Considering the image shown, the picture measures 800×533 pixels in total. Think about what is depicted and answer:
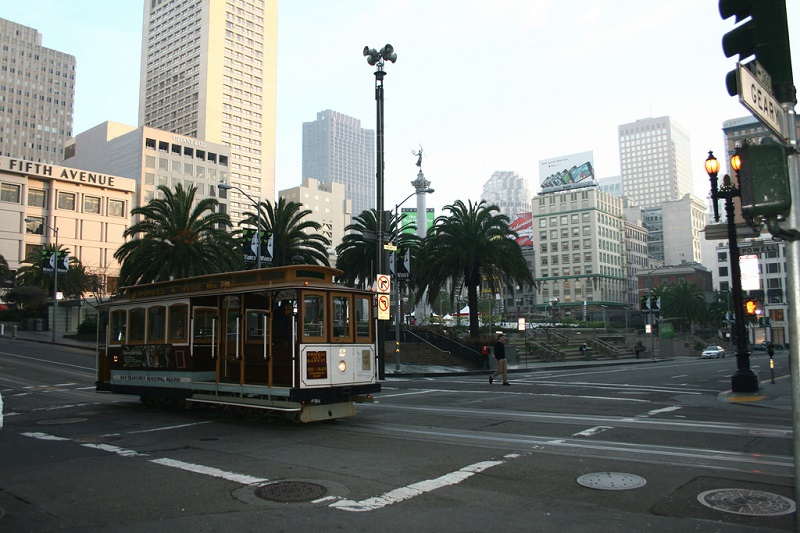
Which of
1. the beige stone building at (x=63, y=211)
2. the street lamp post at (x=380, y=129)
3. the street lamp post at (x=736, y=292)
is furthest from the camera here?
the beige stone building at (x=63, y=211)

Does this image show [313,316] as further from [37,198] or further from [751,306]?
[37,198]

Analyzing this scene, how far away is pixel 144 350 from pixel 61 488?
320 inches

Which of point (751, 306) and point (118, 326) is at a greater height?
point (751, 306)

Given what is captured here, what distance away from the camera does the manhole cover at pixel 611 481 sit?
692 centimetres

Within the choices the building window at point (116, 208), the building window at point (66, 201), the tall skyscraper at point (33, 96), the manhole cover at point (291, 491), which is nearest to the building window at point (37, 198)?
the building window at point (66, 201)

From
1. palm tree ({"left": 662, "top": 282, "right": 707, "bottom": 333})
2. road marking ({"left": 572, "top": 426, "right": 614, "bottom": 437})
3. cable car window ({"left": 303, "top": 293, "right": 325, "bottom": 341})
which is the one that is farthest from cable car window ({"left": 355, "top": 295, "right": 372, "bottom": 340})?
palm tree ({"left": 662, "top": 282, "right": 707, "bottom": 333})

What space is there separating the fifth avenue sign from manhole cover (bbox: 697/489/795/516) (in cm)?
374

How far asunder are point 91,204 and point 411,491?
325 ft

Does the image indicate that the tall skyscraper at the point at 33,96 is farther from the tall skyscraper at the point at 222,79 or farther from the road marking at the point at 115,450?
the road marking at the point at 115,450

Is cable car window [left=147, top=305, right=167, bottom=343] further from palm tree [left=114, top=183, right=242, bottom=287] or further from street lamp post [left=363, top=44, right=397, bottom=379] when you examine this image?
palm tree [left=114, top=183, right=242, bottom=287]

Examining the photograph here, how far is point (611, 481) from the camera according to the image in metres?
7.17

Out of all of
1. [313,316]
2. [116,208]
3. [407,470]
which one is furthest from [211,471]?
[116,208]

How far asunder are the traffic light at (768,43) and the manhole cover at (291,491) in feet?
18.9

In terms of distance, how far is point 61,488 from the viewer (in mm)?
7285
